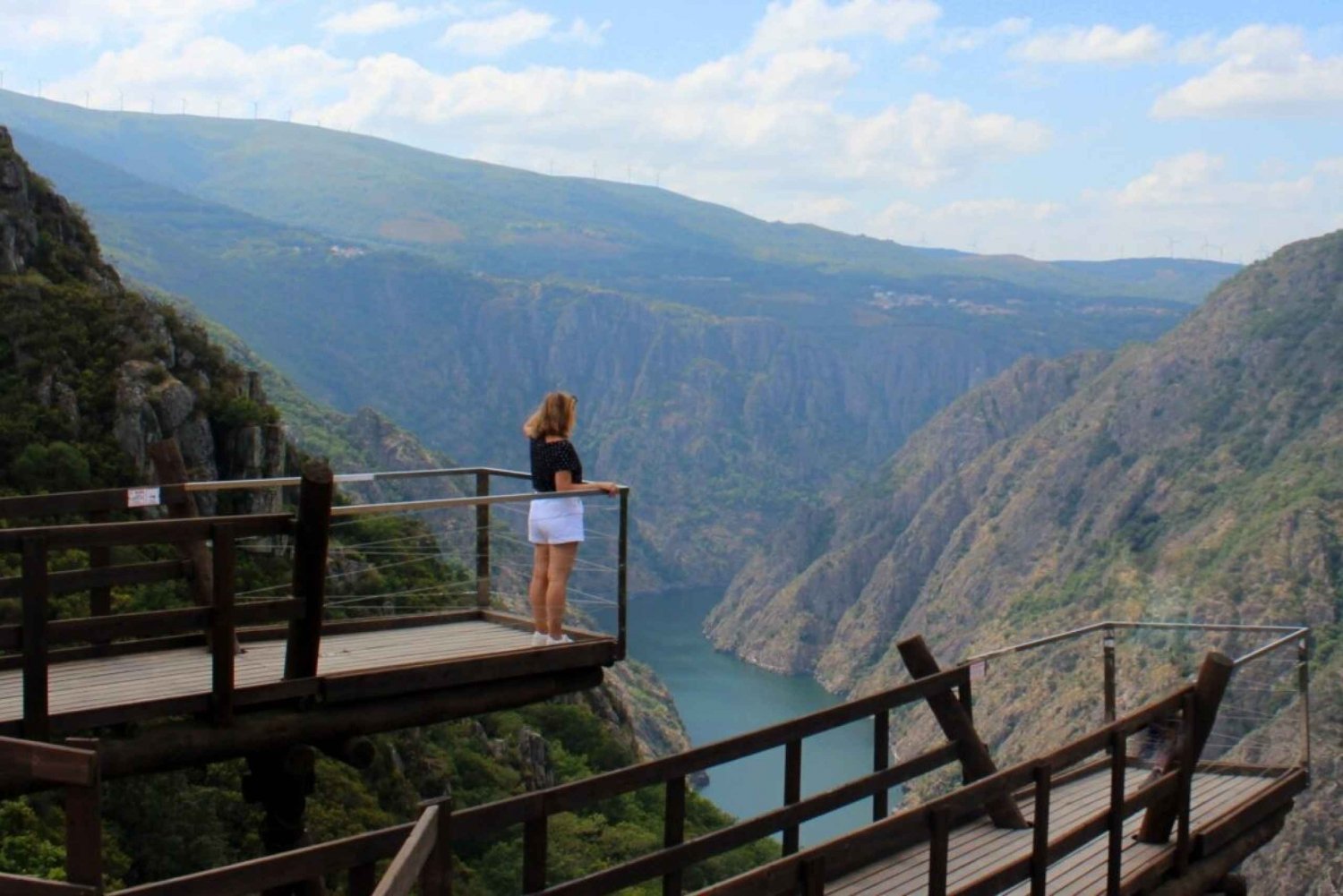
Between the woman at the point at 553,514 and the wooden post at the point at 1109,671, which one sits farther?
the wooden post at the point at 1109,671

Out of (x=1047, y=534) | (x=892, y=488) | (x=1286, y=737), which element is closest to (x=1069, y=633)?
(x=1286, y=737)

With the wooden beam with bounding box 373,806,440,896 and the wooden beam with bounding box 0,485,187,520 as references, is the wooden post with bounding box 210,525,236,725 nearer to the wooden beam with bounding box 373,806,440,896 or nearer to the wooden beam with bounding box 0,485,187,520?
the wooden beam with bounding box 0,485,187,520

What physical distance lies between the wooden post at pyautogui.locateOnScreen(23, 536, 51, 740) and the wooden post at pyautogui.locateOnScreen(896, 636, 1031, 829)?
425 centimetres

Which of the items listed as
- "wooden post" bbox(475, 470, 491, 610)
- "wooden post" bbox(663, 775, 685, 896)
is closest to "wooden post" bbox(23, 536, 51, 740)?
"wooden post" bbox(663, 775, 685, 896)

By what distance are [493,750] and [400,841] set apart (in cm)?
2611

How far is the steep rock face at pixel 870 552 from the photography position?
411 ft

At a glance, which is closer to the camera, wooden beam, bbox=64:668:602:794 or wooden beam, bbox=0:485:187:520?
wooden beam, bbox=64:668:602:794

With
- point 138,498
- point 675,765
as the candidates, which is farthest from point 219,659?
point 675,765

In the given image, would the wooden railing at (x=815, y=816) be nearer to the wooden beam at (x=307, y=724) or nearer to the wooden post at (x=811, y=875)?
the wooden post at (x=811, y=875)

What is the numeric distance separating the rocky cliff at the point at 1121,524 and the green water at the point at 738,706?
409 centimetres

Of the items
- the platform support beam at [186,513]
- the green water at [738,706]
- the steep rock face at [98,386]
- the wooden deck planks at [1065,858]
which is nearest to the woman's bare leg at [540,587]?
the platform support beam at [186,513]

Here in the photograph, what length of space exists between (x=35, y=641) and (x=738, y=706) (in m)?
98.9

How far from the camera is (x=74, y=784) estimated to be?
4422mm

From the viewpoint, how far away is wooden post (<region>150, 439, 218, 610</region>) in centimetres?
837
